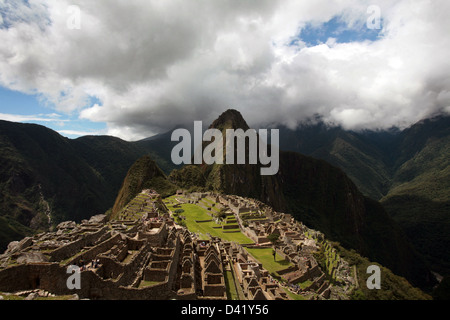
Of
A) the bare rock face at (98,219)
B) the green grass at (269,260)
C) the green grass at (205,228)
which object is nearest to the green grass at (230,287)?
the green grass at (269,260)

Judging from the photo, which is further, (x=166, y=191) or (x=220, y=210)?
(x=166, y=191)

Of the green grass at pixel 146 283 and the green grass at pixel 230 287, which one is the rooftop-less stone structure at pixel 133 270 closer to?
the green grass at pixel 146 283

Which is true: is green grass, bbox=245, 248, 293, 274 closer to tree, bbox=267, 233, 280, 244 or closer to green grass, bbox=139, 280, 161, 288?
tree, bbox=267, 233, 280, 244

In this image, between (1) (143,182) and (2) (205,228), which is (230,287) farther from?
(1) (143,182)

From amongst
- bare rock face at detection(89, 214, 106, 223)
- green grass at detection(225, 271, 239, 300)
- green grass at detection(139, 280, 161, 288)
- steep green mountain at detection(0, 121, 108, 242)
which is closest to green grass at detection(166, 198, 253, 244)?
bare rock face at detection(89, 214, 106, 223)

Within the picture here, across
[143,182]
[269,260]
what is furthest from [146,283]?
[143,182]

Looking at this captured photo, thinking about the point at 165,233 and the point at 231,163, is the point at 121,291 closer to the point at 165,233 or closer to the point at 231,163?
the point at 165,233

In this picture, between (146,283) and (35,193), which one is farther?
(35,193)

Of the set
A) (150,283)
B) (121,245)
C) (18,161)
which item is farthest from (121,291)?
(18,161)
